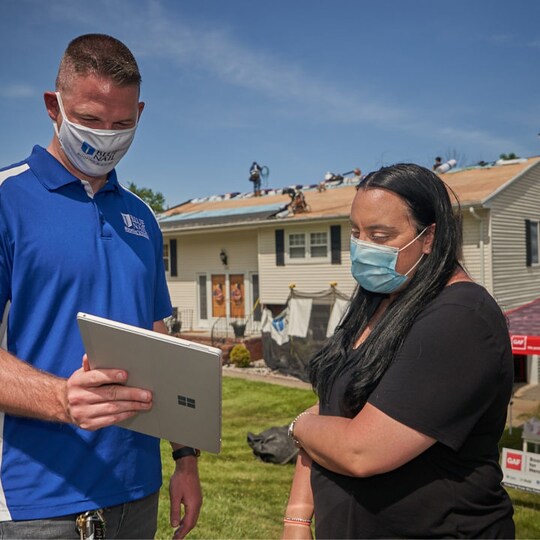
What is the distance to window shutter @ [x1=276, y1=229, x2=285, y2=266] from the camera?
784 inches

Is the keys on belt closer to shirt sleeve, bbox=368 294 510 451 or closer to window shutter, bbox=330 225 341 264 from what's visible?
shirt sleeve, bbox=368 294 510 451

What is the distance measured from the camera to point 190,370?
1.66m

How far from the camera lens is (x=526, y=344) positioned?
7230 mm

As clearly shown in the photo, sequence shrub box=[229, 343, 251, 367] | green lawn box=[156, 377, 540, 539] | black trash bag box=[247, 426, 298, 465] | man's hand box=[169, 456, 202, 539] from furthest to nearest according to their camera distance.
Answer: shrub box=[229, 343, 251, 367] < black trash bag box=[247, 426, 298, 465] < green lawn box=[156, 377, 540, 539] < man's hand box=[169, 456, 202, 539]

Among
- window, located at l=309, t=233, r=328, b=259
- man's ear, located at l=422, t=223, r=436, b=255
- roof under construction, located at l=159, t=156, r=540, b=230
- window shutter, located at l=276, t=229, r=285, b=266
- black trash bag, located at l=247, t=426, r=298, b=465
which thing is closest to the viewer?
man's ear, located at l=422, t=223, r=436, b=255

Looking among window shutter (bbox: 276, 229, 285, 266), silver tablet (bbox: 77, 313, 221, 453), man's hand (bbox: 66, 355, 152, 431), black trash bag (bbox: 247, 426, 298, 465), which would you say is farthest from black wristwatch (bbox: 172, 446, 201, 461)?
→ window shutter (bbox: 276, 229, 285, 266)

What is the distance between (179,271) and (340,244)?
330 inches

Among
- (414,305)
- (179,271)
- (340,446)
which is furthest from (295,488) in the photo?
(179,271)

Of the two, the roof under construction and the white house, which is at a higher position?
the roof under construction

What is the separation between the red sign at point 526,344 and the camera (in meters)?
7.14

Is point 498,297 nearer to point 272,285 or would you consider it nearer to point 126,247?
point 272,285

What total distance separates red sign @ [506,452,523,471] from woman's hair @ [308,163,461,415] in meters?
5.20

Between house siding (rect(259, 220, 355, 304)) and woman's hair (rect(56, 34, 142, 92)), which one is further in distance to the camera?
house siding (rect(259, 220, 355, 304))

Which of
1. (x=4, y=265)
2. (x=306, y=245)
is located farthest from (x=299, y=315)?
(x=4, y=265)
